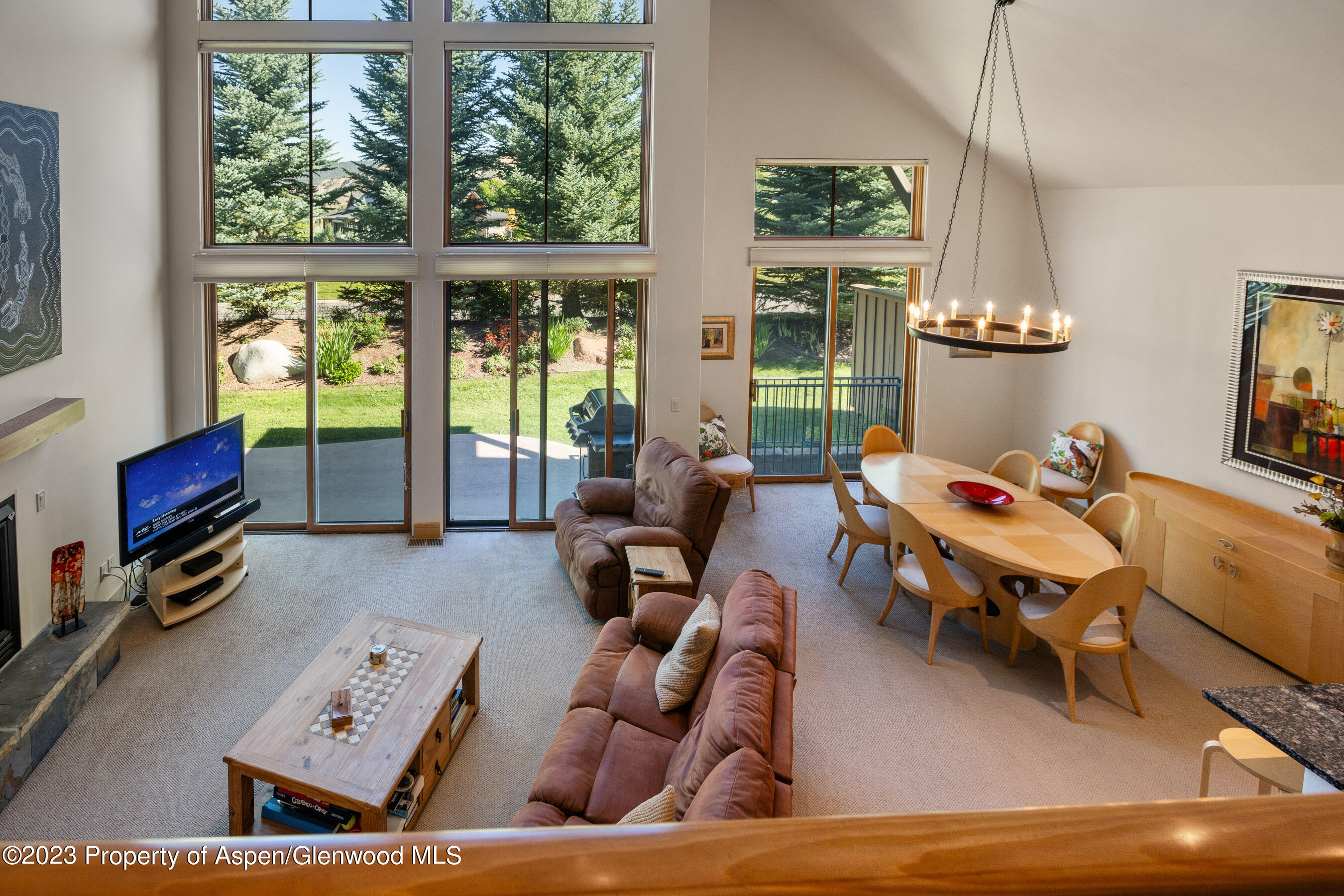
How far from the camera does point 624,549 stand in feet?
19.8

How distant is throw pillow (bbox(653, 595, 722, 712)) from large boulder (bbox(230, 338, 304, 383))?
15.1 feet

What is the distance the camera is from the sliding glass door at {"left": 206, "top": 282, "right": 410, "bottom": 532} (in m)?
7.34

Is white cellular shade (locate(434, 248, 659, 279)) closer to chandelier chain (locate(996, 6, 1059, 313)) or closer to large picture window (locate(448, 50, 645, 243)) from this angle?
large picture window (locate(448, 50, 645, 243))

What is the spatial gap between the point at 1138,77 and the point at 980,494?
2.65m

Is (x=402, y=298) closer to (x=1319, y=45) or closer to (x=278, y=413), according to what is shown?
(x=278, y=413)

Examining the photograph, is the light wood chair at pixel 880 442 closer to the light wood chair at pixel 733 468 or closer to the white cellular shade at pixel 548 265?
the light wood chair at pixel 733 468

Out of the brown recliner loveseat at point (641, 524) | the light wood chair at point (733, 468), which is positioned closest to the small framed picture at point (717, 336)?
the light wood chair at point (733, 468)

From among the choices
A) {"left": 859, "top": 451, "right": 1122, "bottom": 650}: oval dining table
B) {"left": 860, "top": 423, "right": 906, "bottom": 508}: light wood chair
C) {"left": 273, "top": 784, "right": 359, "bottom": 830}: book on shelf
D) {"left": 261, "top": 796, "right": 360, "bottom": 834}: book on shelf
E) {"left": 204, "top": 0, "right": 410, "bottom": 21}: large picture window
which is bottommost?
{"left": 261, "top": 796, "right": 360, "bottom": 834}: book on shelf

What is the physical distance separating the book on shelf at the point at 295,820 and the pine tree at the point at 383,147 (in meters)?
4.68

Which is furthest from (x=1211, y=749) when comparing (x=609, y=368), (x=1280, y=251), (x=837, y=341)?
(x=837, y=341)

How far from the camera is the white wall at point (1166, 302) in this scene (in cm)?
597

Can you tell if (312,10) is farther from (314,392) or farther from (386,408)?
(386,408)

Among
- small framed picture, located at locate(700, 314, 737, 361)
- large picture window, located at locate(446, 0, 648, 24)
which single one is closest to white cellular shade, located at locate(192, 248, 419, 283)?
large picture window, located at locate(446, 0, 648, 24)

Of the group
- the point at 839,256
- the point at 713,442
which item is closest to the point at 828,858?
the point at 713,442
